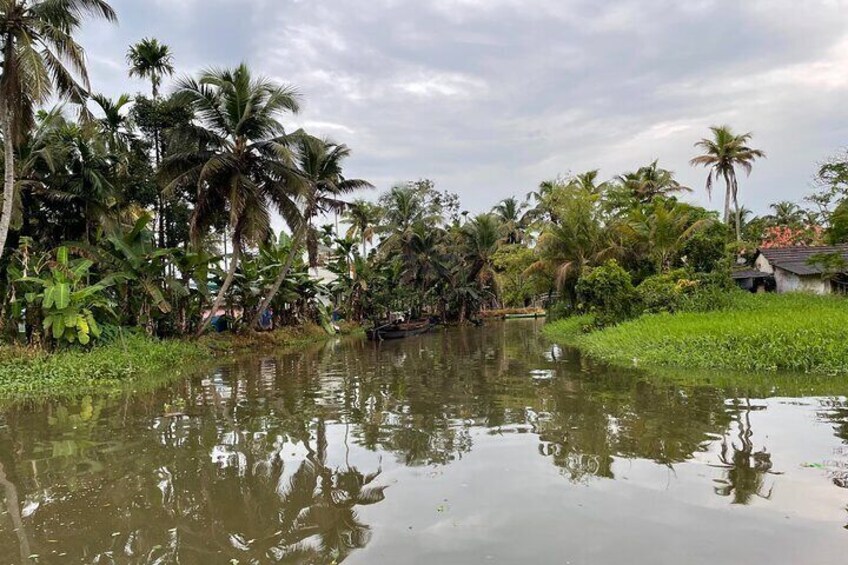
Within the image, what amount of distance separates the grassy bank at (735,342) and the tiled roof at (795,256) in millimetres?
8976

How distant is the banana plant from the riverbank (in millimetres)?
543

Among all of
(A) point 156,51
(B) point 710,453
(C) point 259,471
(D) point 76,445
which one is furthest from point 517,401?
(A) point 156,51

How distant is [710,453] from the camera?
6.14 m

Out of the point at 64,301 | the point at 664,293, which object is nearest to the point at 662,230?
the point at 664,293

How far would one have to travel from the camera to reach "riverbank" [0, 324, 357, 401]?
1220 cm

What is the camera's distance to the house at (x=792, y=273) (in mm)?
23828

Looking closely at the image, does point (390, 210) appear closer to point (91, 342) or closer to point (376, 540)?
point (91, 342)

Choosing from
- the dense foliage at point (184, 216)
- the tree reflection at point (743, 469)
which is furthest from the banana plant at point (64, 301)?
the tree reflection at point (743, 469)

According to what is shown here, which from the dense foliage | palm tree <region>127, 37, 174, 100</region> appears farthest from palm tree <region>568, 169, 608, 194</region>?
palm tree <region>127, 37, 174, 100</region>

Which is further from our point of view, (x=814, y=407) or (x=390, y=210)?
(x=390, y=210)

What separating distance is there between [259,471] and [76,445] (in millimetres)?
3195

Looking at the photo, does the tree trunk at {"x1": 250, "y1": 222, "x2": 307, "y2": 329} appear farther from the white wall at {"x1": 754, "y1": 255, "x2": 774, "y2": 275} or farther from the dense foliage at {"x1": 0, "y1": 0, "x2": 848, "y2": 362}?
the white wall at {"x1": 754, "y1": 255, "x2": 774, "y2": 275}

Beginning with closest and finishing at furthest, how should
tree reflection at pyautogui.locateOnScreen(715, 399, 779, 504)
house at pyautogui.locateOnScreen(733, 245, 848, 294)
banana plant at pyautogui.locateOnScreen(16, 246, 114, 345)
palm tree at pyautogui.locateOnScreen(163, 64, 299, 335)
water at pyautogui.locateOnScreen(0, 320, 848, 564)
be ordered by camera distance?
water at pyautogui.locateOnScreen(0, 320, 848, 564)
tree reflection at pyautogui.locateOnScreen(715, 399, 779, 504)
banana plant at pyautogui.locateOnScreen(16, 246, 114, 345)
palm tree at pyautogui.locateOnScreen(163, 64, 299, 335)
house at pyautogui.locateOnScreen(733, 245, 848, 294)

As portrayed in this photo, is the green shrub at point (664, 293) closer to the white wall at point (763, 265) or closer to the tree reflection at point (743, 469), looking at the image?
the white wall at point (763, 265)
